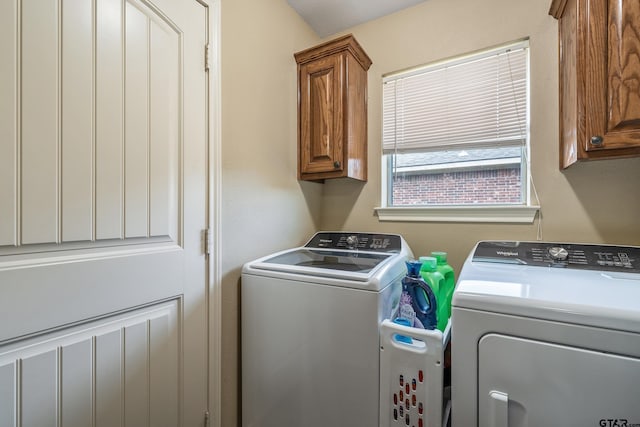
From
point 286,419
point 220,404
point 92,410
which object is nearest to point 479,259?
point 286,419

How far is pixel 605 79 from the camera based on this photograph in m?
1.06

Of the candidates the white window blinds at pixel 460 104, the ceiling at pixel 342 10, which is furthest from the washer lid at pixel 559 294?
the ceiling at pixel 342 10

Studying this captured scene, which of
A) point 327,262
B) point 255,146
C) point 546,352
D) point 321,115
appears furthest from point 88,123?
point 546,352

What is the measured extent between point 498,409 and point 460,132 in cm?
144

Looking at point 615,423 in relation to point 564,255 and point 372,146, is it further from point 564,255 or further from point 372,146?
point 372,146

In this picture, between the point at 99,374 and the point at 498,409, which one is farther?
the point at 99,374

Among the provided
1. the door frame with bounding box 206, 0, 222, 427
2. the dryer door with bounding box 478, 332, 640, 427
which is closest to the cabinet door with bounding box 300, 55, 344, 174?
the door frame with bounding box 206, 0, 222, 427

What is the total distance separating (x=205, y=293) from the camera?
49.3 inches

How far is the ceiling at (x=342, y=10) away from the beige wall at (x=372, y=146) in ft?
0.17

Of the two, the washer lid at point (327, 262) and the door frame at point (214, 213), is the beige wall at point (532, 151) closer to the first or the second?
the washer lid at point (327, 262)

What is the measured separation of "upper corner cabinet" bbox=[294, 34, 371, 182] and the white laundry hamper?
3.31 feet

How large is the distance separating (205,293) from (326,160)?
1040 mm

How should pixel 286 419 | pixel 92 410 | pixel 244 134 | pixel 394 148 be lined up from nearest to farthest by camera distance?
pixel 92 410 → pixel 286 419 → pixel 244 134 → pixel 394 148

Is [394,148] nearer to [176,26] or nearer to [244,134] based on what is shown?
[244,134]
